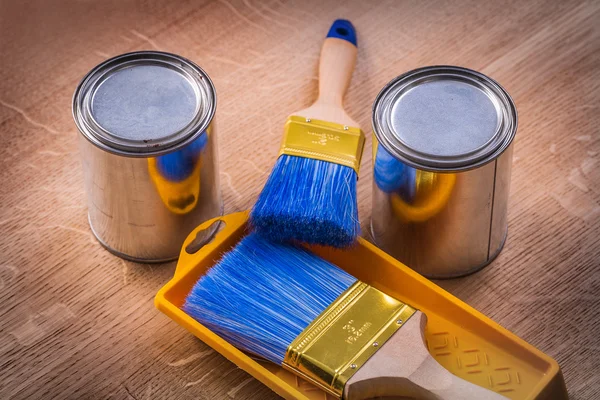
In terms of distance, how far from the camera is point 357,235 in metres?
1.27

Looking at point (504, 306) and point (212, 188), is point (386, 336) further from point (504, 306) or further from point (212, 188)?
point (212, 188)

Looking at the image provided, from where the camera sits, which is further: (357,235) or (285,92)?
(285,92)

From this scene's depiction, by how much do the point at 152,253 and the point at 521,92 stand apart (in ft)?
2.00

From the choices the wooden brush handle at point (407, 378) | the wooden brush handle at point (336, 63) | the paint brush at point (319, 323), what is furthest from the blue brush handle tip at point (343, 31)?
the wooden brush handle at point (407, 378)

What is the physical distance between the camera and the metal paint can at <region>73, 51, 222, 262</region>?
123cm

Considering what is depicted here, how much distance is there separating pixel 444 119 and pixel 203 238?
1.22 feet

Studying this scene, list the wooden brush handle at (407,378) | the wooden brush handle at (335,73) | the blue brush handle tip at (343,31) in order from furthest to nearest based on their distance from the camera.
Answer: the blue brush handle tip at (343,31) → the wooden brush handle at (335,73) → the wooden brush handle at (407,378)

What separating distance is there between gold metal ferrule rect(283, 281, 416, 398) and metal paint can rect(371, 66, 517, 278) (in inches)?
5.2

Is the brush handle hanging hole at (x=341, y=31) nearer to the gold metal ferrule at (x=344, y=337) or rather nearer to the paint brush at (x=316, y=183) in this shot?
the paint brush at (x=316, y=183)

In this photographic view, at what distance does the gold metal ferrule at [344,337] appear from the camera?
1.15 metres

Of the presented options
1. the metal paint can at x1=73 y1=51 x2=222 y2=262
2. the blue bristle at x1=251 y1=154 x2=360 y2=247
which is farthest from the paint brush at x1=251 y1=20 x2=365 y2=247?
the metal paint can at x1=73 y1=51 x2=222 y2=262

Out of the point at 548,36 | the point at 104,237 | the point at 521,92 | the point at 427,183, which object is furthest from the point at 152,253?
the point at 548,36

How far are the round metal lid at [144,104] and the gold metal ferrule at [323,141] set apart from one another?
0.38ft

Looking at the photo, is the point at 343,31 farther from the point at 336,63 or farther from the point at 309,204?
the point at 309,204
